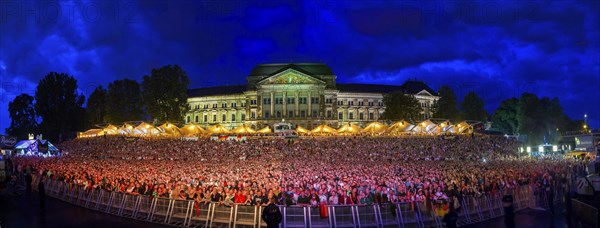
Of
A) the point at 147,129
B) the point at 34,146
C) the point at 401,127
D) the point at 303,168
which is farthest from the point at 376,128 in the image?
the point at 34,146

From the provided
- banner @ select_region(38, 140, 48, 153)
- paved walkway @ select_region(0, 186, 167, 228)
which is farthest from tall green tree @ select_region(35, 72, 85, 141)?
paved walkway @ select_region(0, 186, 167, 228)

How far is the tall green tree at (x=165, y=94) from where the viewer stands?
3551 inches

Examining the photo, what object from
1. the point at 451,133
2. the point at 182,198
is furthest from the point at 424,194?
the point at 451,133

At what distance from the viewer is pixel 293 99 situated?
11575 centimetres

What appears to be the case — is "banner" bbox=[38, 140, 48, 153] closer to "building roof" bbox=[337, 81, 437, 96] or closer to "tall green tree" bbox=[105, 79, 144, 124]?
"tall green tree" bbox=[105, 79, 144, 124]

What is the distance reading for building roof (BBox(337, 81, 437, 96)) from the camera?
134m

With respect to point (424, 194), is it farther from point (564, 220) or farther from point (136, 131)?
point (136, 131)

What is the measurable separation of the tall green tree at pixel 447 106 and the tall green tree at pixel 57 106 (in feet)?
270

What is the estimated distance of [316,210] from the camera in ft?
60.2

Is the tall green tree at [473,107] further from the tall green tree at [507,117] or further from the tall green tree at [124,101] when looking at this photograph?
the tall green tree at [124,101]

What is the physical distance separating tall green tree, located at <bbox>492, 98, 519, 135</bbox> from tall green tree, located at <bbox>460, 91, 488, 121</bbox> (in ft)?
23.6

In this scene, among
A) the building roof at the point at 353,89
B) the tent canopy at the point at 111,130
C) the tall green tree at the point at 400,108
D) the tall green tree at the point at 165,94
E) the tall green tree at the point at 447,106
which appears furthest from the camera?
the building roof at the point at 353,89

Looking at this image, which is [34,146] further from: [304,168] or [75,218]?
[75,218]

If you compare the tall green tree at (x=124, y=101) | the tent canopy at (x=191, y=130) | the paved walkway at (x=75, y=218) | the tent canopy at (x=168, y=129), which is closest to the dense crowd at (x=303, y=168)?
the paved walkway at (x=75, y=218)
